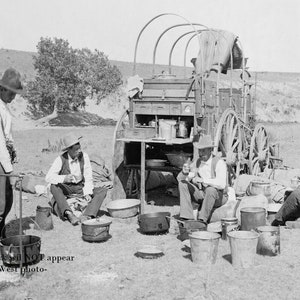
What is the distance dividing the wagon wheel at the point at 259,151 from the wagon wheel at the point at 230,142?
48cm

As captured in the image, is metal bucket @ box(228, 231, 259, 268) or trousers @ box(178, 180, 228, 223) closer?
metal bucket @ box(228, 231, 259, 268)

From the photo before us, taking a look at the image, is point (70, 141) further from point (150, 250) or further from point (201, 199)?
point (150, 250)

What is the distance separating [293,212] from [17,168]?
24.7ft

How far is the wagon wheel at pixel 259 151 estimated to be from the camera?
9281 mm

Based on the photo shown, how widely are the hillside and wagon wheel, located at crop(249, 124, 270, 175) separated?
1994 centimetres

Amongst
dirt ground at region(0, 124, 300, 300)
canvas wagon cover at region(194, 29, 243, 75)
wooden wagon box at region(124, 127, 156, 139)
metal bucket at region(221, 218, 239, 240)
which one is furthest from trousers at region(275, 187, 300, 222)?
canvas wagon cover at region(194, 29, 243, 75)

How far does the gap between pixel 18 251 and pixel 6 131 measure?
1332mm

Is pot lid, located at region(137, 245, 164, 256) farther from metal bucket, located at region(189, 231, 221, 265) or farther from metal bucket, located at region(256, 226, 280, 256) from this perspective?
metal bucket, located at region(256, 226, 280, 256)

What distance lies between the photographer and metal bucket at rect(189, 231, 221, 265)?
16.0 ft

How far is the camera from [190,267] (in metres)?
4.91

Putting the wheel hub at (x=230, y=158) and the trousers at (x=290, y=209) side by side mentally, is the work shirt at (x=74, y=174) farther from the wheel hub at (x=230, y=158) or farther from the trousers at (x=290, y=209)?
the trousers at (x=290, y=209)

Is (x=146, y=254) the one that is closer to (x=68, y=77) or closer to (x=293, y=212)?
(x=293, y=212)

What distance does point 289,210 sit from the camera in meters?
6.28

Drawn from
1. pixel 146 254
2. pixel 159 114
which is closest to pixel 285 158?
pixel 159 114
